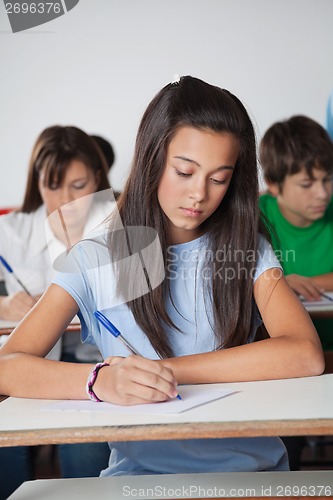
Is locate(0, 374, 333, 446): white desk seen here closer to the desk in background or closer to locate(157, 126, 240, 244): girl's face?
locate(157, 126, 240, 244): girl's face

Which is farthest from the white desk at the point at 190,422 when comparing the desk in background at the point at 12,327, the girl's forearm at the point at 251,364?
the desk in background at the point at 12,327

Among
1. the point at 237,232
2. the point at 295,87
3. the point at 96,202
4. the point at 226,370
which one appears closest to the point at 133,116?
the point at 295,87

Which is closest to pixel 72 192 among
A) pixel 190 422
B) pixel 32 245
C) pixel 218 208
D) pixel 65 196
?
pixel 65 196

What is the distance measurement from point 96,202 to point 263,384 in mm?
1885

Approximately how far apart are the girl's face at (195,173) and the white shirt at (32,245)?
152 cm

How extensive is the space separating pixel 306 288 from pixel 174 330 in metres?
1.14

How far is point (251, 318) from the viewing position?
1660 mm

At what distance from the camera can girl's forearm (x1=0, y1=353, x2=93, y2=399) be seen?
136cm

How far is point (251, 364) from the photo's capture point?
1437mm

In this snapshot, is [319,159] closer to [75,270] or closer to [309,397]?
[75,270]

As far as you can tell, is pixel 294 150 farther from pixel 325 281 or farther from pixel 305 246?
pixel 325 281

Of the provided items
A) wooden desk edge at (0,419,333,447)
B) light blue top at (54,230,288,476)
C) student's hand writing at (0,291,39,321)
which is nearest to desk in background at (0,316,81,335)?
student's hand writing at (0,291,39,321)

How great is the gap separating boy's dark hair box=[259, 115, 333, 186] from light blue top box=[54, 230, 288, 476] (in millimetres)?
1516

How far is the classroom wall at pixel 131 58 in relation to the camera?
4.70 metres
